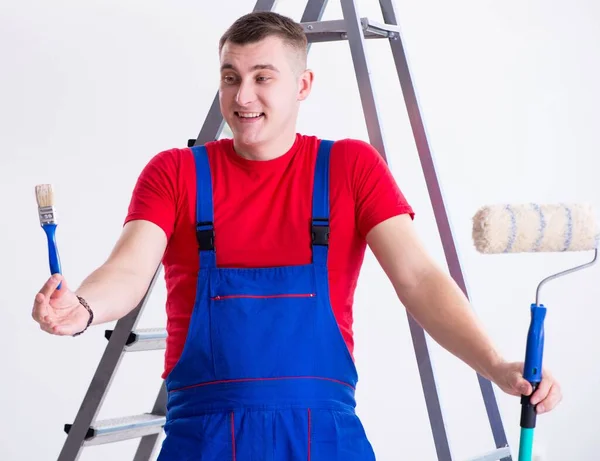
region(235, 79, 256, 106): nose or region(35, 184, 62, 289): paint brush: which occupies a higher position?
region(235, 79, 256, 106): nose

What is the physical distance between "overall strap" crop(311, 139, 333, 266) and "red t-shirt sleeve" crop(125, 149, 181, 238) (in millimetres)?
356

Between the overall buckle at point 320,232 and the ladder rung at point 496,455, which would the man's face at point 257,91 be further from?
the ladder rung at point 496,455

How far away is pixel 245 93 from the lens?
2.30m

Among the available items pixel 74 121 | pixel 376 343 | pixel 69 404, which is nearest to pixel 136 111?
pixel 74 121

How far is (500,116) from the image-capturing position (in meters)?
4.46

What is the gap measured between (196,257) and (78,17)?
1.78m

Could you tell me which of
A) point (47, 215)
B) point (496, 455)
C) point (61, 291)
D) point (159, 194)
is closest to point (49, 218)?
point (47, 215)

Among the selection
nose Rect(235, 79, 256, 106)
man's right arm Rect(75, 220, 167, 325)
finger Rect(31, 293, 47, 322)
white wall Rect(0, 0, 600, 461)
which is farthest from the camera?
white wall Rect(0, 0, 600, 461)

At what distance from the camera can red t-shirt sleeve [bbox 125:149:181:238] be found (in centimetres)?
228

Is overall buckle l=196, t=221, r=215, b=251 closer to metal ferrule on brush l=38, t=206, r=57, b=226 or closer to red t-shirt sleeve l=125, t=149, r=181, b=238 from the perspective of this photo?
red t-shirt sleeve l=125, t=149, r=181, b=238

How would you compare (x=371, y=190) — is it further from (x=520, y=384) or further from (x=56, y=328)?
(x=56, y=328)

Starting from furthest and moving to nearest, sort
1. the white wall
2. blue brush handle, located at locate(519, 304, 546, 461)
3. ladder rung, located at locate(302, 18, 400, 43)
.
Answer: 1. the white wall
2. ladder rung, located at locate(302, 18, 400, 43)
3. blue brush handle, located at locate(519, 304, 546, 461)

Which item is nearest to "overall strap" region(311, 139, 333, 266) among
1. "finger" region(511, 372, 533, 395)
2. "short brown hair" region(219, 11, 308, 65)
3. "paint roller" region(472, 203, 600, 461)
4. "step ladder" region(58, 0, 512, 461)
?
"step ladder" region(58, 0, 512, 461)

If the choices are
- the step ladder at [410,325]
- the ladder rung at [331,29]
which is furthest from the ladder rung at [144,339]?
the ladder rung at [331,29]
